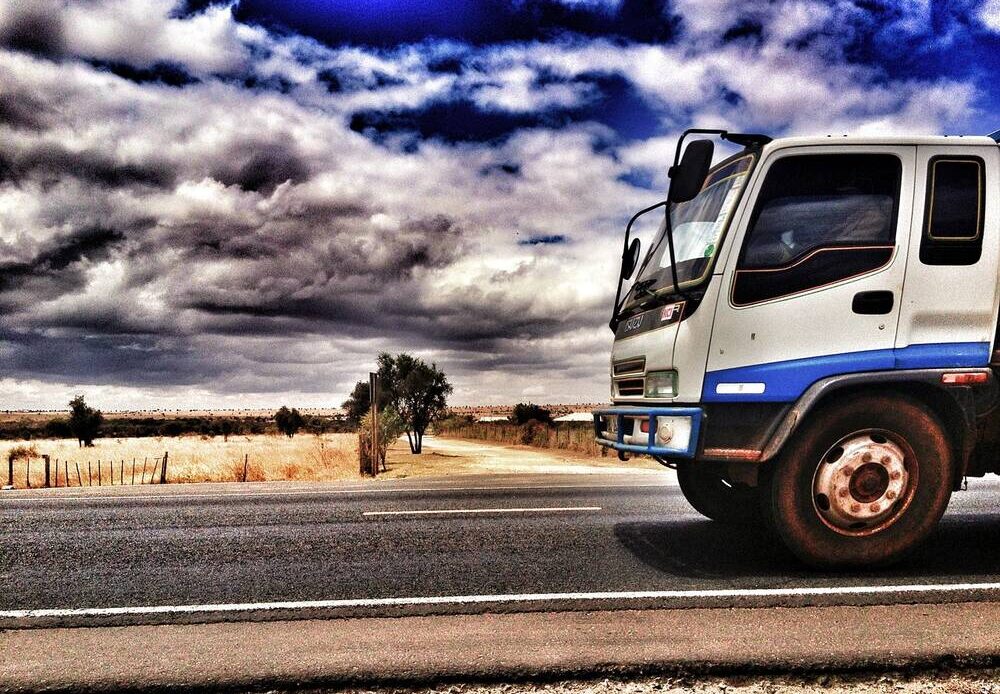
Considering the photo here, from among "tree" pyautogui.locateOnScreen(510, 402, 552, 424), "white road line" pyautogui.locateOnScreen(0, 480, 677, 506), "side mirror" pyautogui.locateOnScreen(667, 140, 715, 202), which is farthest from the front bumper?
"tree" pyautogui.locateOnScreen(510, 402, 552, 424)

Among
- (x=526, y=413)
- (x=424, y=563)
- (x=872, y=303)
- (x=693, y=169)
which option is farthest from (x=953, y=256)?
(x=526, y=413)

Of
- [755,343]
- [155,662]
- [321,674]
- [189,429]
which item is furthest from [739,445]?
[189,429]

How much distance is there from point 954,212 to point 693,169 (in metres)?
1.75

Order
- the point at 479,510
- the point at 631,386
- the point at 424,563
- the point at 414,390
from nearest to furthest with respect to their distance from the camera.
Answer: the point at 424,563
the point at 631,386
the point at 479,510
the point at 414,390

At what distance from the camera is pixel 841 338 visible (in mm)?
4539

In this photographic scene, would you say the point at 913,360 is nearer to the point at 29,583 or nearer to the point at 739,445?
the point at 739,445

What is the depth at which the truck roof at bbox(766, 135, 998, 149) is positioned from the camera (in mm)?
4836

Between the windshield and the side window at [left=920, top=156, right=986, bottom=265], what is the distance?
3.89ft

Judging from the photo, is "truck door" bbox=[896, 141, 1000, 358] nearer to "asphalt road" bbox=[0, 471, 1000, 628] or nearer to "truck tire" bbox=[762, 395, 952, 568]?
"truck tire" bbox=[762, 395, 952, 568]

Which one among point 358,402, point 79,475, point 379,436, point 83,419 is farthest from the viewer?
point 358,402

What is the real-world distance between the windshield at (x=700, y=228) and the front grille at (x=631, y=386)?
2.12 feet

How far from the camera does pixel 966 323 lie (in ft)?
15.2

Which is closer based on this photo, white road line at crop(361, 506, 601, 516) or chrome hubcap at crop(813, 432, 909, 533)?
chrome hubcap at crop(813, 432, 909, 533)

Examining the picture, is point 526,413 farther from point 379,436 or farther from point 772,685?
point 772,685
